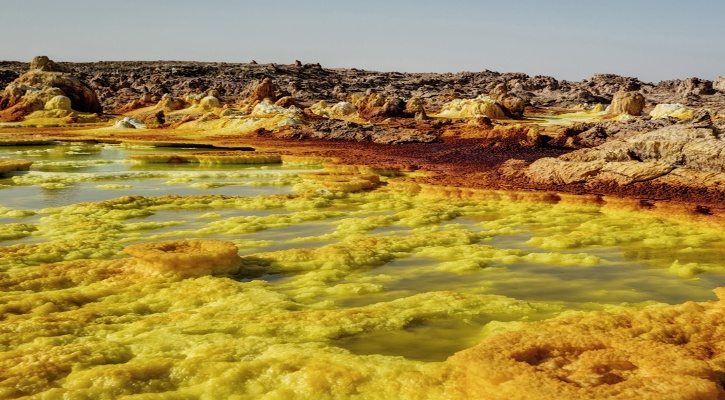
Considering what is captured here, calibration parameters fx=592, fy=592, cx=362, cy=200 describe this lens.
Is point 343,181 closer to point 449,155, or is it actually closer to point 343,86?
point 449,155

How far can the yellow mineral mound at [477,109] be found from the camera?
140ft

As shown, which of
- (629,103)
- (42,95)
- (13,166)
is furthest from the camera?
(42,95)

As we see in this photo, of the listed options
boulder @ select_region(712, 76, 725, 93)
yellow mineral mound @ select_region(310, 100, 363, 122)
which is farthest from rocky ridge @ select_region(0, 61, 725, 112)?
yellow mineral mound @ select_region(310, 100, 363, 122)

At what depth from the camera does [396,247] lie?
998 centimetres

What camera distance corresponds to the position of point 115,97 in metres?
67.2

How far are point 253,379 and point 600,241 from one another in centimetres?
745

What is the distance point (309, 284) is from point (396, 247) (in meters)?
2.38

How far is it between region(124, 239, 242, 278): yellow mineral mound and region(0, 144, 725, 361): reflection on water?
0.46 m

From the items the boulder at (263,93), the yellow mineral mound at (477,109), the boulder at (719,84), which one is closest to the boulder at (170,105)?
the boulder at (263,93)

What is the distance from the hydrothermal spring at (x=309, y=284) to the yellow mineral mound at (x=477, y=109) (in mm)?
28663

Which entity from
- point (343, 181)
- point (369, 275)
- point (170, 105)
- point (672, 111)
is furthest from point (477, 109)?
point (369, 275)

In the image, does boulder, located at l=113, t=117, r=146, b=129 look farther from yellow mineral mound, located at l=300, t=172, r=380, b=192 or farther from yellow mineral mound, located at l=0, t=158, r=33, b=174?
yellow mineral mound, located at l=300, t=172, r=380, b=192

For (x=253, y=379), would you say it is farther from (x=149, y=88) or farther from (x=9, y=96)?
(x=149, y=88)

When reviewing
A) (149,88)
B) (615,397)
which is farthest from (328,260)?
(149,88)
